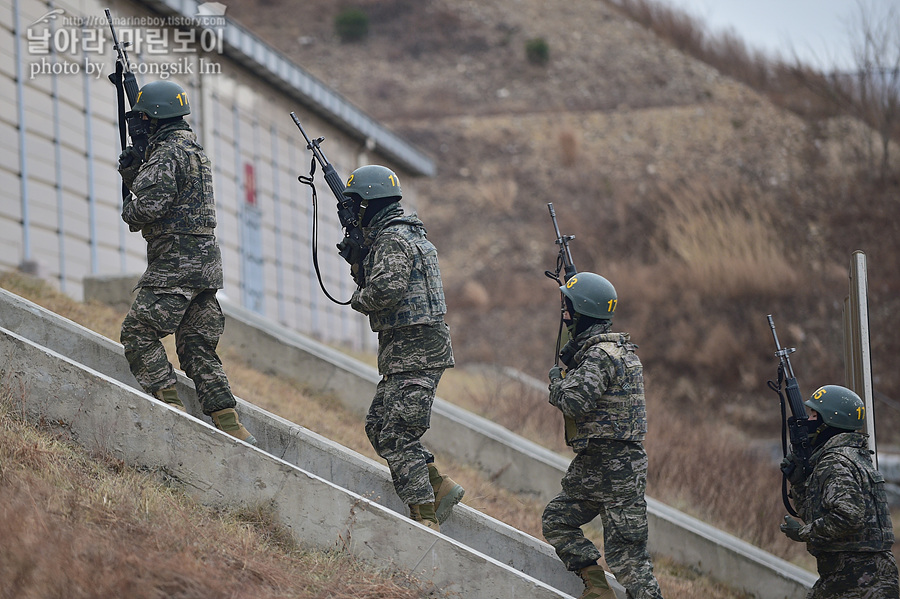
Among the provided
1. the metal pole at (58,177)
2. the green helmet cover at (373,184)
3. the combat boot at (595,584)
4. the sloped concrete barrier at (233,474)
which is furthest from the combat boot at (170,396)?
the metal pole at (58,177)

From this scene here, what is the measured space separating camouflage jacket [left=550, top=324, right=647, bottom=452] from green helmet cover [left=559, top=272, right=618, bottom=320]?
0.16 m

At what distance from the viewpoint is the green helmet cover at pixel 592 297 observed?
241 inches

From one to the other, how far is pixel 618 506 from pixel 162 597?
278 cm

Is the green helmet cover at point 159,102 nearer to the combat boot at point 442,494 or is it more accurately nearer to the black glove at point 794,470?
the combat boot at point 442,494

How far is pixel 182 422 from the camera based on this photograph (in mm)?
5645

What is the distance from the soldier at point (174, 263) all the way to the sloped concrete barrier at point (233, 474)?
0.50 m

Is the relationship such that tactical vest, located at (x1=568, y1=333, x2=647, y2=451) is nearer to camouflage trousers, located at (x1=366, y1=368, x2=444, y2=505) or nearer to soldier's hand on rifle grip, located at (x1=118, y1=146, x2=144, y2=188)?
camouflage trousers, located at (x1=366, y1=368, x2=444, y2=505)

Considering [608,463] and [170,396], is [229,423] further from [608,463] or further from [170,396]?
[608,463]

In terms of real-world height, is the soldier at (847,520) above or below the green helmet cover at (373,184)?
below

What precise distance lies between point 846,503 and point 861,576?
567 millimetres

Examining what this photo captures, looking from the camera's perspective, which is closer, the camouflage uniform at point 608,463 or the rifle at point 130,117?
the camouflage uniform at point 608,463

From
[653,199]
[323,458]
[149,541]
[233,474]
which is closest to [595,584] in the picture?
[323,458]

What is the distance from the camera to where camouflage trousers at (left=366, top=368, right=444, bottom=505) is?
5918 mm

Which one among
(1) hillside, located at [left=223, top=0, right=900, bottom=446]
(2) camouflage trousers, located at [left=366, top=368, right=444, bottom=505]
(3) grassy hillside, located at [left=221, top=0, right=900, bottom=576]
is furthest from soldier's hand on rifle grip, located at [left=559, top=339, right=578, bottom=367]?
(1) hillside, located at [left=223, top=0, right=900, bottom=446]
